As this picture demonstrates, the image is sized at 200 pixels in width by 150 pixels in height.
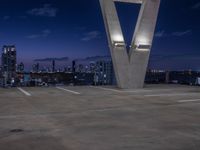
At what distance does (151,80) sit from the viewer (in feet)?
83.0

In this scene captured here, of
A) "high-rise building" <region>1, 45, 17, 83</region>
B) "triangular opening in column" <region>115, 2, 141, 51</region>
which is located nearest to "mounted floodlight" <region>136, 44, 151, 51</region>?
"triangular opening in column" <region>115, 2, 141, 51</region>

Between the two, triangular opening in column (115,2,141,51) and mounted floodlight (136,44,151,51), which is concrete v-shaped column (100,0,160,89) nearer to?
mounted floodlight (136,44,151,51)

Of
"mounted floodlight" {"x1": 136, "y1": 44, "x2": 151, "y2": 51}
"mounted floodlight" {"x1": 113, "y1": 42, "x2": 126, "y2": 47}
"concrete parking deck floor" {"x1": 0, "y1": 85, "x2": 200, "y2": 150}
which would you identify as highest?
"mounted floodlight" {"x1": 113, "y1": 42, "x2": 126, "y2": 47}

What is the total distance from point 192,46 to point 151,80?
22801 millimetres

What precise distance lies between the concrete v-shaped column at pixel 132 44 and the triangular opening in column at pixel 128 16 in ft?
5.79

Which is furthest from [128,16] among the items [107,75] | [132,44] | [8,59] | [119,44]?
[8,59]

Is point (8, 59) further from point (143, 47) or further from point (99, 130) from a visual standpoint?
point (99, 130)

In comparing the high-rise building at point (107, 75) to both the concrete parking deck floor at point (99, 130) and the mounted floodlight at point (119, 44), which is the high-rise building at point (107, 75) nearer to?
the mounted floodlight at point (119, 44)

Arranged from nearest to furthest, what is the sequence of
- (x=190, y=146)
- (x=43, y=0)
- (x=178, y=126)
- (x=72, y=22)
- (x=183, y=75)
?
(x=190, y=146) < (x=178, y=126) < (x=183, y=75) < (x=43, y=0) < (x=72, y=22)

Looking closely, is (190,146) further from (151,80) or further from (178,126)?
(151,80)

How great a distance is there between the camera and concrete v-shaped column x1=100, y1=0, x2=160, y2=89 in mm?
17141

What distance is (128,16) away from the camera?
73.9ft

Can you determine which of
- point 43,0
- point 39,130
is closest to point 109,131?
point 39,130

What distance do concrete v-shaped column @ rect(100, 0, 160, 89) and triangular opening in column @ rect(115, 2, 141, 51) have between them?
176cm
